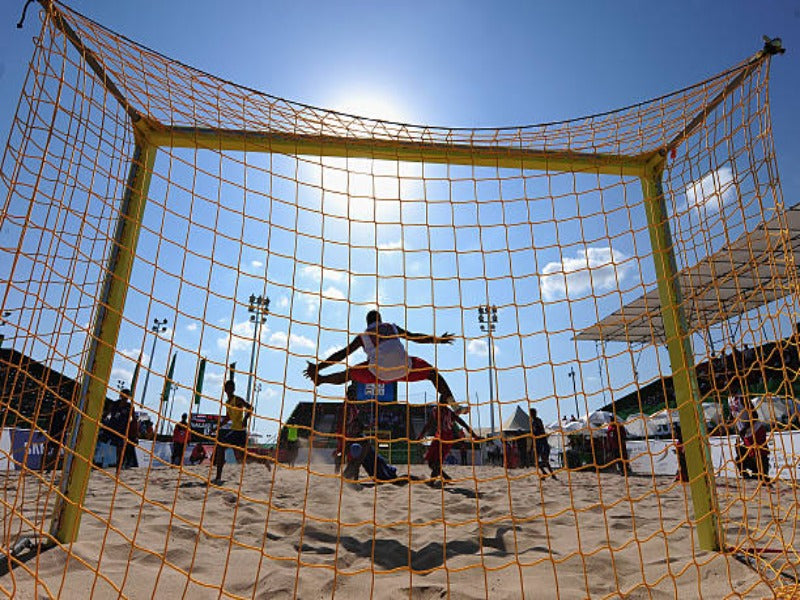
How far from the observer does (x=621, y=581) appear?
2.01 m

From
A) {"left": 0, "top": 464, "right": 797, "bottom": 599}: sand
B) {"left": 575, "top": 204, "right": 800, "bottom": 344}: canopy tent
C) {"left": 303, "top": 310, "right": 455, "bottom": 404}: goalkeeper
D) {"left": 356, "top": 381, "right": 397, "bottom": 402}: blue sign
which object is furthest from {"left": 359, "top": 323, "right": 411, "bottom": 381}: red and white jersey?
{"left": 575, "top": 204, "right": 800, "bottom": 344}: canopy tent

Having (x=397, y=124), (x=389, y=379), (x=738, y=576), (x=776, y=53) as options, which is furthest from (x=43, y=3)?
(x=738, y=576)

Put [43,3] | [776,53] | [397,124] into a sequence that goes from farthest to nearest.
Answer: [397,124], [776,53], [43,3]

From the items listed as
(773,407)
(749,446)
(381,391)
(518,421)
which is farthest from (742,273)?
(518,421)

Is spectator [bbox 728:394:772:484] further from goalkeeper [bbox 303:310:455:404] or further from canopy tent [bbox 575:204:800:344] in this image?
goalkeeper [bbox 303:310:455:404]

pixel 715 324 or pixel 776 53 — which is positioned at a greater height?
pixel 776 53

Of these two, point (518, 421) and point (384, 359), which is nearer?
point (384, 359)

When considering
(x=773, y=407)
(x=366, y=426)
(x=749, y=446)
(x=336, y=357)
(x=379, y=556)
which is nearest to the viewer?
(x=773, y=407)

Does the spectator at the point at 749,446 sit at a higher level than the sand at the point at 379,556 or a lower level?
higher

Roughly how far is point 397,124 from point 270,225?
1104mm

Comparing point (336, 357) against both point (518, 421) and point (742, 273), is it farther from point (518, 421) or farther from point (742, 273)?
point (518, 421)

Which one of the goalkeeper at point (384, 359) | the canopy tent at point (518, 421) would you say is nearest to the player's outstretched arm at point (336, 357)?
the goalkeeper at point (384, 359)

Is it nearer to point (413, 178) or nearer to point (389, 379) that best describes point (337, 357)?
point (389, 379)

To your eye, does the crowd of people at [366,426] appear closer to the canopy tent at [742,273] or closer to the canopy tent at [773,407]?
the canopy tent at [773,407]
